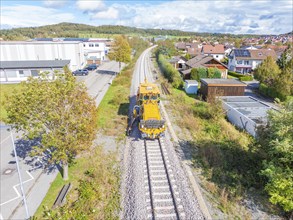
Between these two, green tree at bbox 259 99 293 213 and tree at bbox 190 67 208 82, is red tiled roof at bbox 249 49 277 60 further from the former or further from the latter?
green tree at bbox 259 99 293 213

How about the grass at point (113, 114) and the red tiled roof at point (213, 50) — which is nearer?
the grass at point (113, 114)

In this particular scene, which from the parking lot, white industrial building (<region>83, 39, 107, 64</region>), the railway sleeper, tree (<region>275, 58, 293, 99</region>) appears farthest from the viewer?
white industrial building (<region>83, 39, 107, 64</region>)

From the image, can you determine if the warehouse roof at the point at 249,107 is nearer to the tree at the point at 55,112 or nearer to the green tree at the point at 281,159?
the green tree at the point at 281,159

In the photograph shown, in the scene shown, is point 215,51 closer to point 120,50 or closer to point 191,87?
point 120,50

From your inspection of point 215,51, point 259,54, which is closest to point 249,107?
point 259,54

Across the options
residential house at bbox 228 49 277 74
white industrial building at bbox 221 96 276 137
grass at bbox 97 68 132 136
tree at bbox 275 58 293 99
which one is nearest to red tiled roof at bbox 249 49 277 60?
residential house at bbox 228 49 277 74

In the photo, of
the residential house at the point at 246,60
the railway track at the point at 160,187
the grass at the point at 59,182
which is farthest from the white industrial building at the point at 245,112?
the residential house at the point at 246,60
